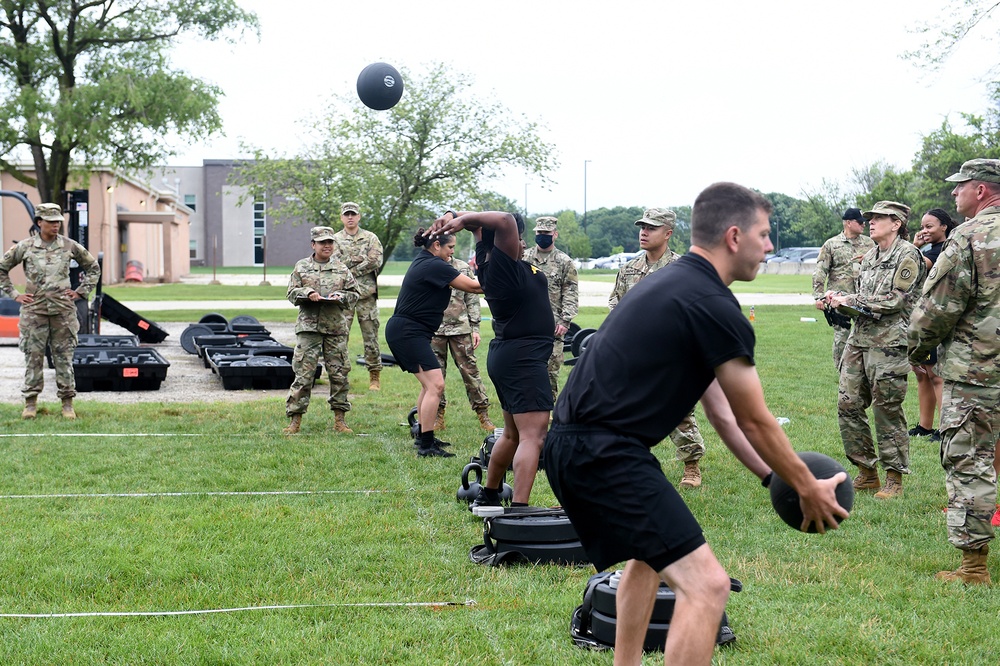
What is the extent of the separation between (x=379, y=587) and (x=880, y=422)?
423cm

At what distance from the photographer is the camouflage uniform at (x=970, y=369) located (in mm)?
5551

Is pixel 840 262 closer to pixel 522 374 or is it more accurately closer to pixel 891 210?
pixel 891 210

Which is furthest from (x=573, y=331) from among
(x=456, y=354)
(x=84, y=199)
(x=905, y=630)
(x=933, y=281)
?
(x=905, y=630)

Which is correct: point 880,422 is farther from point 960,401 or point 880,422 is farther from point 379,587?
point 379,587

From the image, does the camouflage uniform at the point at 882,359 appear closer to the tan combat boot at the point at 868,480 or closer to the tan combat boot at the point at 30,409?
the tan combat boot at the point at 868,480

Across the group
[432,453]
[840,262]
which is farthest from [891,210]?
[432,453]

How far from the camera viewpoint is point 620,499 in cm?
348

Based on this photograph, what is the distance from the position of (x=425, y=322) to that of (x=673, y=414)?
5958 mm

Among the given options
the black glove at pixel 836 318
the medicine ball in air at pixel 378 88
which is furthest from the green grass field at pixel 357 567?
the medicine ball in air at pixel 378 88

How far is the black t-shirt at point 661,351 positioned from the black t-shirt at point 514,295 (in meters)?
2.98

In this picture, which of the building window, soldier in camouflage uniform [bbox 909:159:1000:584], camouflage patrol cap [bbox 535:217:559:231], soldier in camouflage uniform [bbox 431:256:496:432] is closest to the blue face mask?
camouflage patrol cap [bbox 535:217:559:231]

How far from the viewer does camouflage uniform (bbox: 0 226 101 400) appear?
427 inches

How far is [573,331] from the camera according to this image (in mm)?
16453

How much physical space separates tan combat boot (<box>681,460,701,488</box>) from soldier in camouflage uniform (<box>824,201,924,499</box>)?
3.87ft
